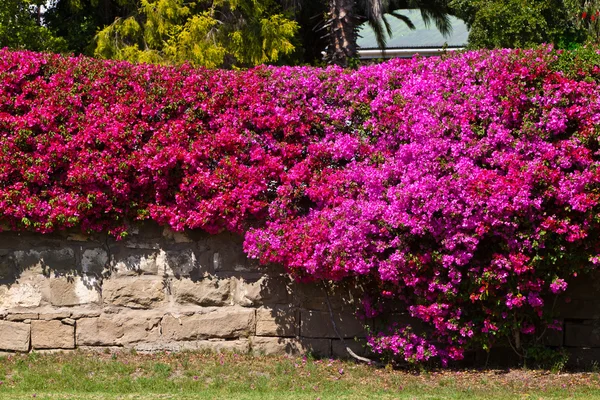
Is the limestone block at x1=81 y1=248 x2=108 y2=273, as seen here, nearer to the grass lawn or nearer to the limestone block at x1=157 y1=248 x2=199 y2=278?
the limestone block at x1=157 y1=248 x2=199 y2=278

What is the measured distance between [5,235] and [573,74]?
4.95m

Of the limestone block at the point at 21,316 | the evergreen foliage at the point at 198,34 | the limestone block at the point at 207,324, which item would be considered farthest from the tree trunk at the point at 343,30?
the limestone block at the point at 21,316

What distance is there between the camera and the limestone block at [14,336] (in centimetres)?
697

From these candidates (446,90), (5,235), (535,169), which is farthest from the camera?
(5,235)

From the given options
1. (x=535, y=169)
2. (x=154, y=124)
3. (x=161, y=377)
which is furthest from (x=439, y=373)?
(x=154, y=124)

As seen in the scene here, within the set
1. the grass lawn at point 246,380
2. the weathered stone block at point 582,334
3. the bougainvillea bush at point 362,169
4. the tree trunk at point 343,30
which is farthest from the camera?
the tree trunk at point 343,30

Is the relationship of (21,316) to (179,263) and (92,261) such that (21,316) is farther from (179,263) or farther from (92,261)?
(179,263)

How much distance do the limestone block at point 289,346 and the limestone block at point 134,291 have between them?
939mm

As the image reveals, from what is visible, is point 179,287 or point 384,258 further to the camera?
point 179,287

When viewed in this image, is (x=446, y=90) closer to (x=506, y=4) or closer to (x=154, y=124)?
(x=154, y=124)

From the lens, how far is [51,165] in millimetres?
6738

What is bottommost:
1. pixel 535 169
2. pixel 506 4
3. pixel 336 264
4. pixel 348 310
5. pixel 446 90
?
pixel 348 310

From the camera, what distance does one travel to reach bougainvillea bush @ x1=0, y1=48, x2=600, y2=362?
616 centimetres

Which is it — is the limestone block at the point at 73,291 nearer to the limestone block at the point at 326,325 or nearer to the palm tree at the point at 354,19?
the limestone block at the point at 326,325
